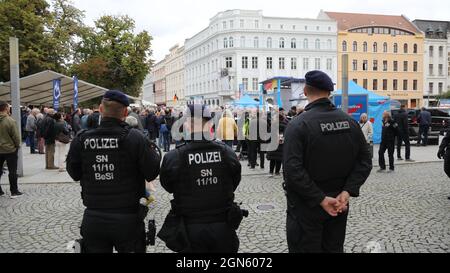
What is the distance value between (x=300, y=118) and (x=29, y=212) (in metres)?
6.08

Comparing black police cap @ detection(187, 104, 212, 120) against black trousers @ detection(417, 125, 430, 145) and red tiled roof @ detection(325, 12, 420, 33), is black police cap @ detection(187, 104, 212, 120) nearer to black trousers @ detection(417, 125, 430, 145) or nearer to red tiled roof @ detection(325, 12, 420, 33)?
black trousers @ detection(417, 125, 430, 145)

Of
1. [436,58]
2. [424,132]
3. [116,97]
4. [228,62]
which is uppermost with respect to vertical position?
[436,58]

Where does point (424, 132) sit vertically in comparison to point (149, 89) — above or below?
below

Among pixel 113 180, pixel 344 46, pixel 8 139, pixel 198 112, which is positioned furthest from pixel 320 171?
pixel 344 46

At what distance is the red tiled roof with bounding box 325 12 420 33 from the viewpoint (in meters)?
73.6

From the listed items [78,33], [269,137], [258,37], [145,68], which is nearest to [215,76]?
[258,37]

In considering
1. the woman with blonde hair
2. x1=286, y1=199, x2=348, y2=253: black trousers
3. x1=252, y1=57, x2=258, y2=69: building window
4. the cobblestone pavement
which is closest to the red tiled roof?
x1=252, y1=57, x2=258, y2=69: building window

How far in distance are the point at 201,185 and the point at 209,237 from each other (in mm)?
412

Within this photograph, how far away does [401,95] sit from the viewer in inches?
2926

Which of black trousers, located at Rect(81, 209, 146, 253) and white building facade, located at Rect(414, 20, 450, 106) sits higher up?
white building facade, located at Rect(414, 20, 450, 106)

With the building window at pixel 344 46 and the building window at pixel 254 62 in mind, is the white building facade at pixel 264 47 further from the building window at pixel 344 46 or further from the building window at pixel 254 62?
the building window at pixel 344 46

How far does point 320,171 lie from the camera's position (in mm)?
3229

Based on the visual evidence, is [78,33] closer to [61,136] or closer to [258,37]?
[61,136]

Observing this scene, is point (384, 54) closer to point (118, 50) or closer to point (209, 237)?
point (118, 50)
